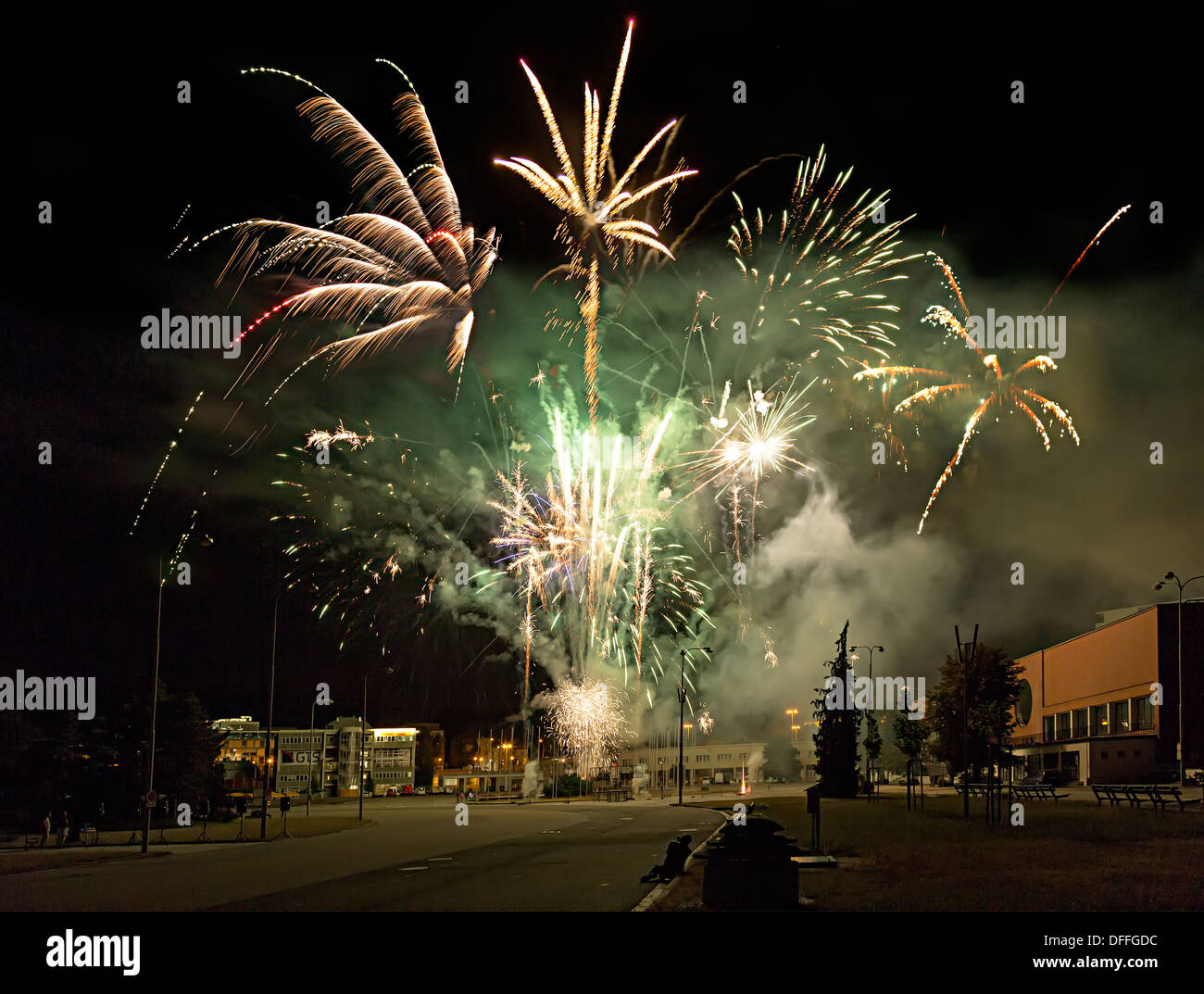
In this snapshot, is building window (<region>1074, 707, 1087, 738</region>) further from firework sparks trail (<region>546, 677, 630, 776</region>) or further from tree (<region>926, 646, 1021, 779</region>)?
firework sparks trail (<region>546, 677, 630, 776</region>)

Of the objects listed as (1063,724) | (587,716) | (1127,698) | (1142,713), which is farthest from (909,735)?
(1063,724)

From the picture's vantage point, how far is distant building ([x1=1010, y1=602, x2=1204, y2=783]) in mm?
68188

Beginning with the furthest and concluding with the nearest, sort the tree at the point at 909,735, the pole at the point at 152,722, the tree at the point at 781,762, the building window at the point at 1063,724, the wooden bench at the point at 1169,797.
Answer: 1. the tree at the point at 781,762
2. the building window at the point at 1063,724
3. the tree at the point at 909,735
4. the wooden bench at the point at 1169,797
5. the pole at the point at 152,722

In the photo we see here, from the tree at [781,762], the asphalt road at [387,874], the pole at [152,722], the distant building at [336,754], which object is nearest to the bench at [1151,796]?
the asphalt road at [387,874]

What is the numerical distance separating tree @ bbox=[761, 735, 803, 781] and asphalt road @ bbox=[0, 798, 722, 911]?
7515 cm

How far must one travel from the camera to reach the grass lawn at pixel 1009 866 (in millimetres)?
14773

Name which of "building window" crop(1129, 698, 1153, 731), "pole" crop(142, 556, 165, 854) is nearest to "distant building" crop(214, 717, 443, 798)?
"building window" crop(1129, 698, 1153, 731)

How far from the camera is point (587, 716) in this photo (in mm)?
60719

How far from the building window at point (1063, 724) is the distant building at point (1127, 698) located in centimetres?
8

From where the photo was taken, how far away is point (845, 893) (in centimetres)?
1588

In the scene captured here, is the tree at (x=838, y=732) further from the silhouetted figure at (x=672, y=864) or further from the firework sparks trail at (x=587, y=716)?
the silhouetted figure at (x=672, y=864)
